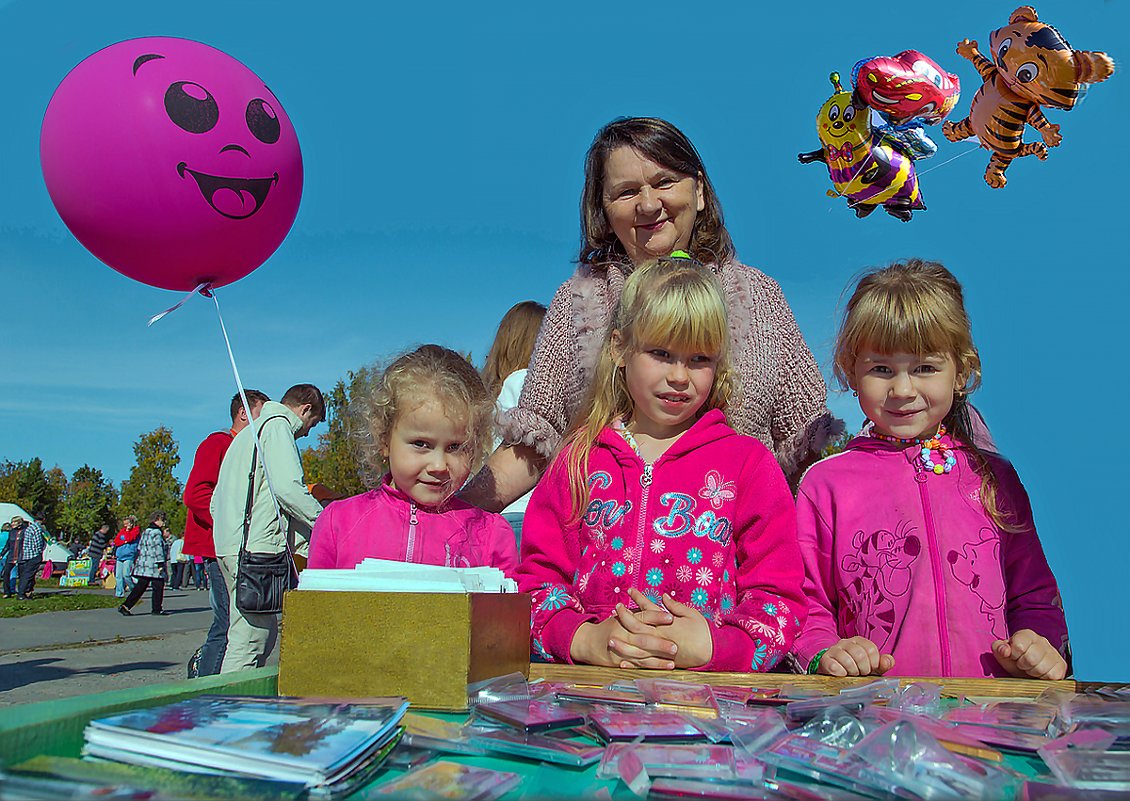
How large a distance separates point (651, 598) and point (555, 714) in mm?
738

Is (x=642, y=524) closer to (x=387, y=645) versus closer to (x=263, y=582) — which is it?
(x=387, y=645)

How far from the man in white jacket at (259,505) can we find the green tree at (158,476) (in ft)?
116

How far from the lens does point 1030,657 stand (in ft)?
6.14

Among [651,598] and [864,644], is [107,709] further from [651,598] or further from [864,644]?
[864,644]

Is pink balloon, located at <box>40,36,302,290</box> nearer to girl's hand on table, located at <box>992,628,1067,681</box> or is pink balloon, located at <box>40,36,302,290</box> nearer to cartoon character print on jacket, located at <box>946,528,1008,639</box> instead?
cartoon character print on jacket, located at <box>946,528,1008,639</box>

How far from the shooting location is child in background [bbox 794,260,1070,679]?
2051 mm

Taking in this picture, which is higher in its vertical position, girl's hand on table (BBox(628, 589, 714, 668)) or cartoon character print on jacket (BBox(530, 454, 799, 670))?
cartoon character print on jacket (BBox(530, 454, 799, 670))

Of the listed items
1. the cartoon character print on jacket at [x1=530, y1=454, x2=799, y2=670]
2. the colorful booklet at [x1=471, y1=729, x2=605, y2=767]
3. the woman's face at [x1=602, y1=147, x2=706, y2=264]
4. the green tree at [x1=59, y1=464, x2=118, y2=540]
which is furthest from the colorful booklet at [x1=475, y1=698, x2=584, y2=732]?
the green tree at [x1=59, y1=464, x2=118, y2=540]

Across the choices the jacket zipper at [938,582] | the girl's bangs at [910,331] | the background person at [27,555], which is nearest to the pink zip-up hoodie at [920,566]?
the jacket zipper at [938,582]

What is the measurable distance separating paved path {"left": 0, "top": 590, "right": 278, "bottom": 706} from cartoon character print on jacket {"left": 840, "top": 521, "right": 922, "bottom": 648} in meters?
3.89

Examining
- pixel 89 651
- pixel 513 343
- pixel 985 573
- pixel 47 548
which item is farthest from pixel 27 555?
pixel 985 573

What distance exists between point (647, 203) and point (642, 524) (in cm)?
95

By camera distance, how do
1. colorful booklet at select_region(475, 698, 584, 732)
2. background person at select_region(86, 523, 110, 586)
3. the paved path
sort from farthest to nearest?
background person at select_region(86, 523, 110, 586) → the paved path → colorful booklet at select_region(475, 698, 584, 732)

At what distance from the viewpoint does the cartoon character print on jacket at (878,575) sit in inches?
82.2
